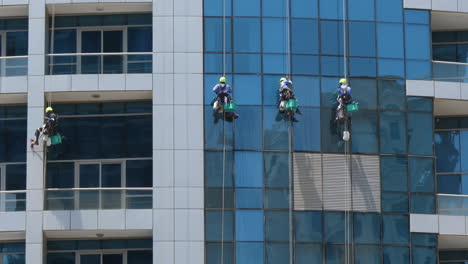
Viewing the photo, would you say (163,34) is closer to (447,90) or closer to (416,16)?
(416,16)

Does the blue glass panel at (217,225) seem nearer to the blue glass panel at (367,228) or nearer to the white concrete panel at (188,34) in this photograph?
the blue glass panel at (367,228)

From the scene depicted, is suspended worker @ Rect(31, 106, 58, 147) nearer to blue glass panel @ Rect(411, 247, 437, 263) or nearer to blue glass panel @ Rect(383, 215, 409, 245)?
blue glass panel @ Rect(383, 215, 409, 245)

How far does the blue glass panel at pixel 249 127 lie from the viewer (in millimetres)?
60375

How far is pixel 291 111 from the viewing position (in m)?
60.2

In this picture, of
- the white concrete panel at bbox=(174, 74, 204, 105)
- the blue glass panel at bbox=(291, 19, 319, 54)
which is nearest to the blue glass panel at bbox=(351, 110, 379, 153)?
the blue glass panel at bbox=(291, 19, 319, 54)

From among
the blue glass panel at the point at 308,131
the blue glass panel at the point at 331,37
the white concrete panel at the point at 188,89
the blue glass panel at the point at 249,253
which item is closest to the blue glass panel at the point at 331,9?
the blue glass panel at the point at 331,37

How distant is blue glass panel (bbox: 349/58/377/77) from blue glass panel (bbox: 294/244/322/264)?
8.13 meters

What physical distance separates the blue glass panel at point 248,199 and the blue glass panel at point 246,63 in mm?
5398

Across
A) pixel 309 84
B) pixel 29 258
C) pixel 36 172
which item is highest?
pixel 309 84

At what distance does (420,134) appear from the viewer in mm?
62188

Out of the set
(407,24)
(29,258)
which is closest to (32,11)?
(29,258)

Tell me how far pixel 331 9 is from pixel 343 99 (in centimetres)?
441

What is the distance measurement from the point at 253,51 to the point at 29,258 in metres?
13.4

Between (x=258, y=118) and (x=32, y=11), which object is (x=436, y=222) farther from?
(x=32, y=11)
